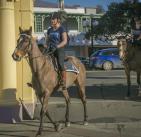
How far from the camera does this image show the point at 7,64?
1385 cm

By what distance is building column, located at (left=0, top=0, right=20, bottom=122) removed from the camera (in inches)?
543

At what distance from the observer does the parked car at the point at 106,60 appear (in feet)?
136

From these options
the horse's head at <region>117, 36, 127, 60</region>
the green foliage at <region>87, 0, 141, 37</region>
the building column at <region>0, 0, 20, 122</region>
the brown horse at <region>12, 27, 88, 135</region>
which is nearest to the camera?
the brown horse at <region>12, 27, 88, 135</region>

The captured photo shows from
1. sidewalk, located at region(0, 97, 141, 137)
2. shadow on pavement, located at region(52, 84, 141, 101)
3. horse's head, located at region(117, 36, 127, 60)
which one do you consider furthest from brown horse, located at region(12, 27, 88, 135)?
horse's head, located at region(117, 36, 127, 60)

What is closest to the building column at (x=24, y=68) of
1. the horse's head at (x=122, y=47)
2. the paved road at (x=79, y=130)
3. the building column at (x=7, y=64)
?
the building column at (x=7, y=64)

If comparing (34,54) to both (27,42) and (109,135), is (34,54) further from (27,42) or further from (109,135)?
(109,135)

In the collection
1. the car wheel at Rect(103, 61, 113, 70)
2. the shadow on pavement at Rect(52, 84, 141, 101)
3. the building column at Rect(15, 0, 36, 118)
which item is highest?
the building column at Rect(15, 0, 36, 118)

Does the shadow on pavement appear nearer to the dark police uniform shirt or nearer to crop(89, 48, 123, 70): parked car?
the dark police uniform shirt

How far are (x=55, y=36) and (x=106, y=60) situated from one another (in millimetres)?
28895

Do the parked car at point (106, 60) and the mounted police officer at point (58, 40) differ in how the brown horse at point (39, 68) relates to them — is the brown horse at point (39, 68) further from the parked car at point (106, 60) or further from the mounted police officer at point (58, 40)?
the parked car at point (106, 60)

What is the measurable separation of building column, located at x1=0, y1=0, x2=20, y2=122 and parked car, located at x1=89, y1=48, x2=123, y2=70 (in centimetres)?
2787

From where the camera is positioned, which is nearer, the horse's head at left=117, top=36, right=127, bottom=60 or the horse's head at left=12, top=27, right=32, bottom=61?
the horse's head at left=12, top=27, right=32, bottom=61

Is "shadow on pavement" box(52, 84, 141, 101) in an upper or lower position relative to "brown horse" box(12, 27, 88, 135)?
Result: lower

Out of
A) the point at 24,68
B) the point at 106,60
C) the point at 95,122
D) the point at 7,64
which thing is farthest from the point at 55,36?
the point at 106,60
